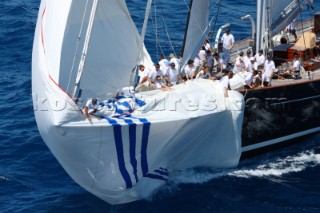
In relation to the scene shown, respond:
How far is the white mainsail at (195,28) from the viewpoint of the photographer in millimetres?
31609

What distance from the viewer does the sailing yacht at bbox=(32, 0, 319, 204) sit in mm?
26547

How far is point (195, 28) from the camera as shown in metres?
31.9

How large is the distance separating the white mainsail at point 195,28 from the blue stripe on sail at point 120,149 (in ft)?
19.6

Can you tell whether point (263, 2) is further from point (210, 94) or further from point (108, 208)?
point (108, 208)

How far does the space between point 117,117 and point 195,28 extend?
6536mm

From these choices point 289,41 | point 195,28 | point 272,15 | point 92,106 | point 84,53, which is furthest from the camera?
point 289,41

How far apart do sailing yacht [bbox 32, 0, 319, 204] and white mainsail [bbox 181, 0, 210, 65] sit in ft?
0.15

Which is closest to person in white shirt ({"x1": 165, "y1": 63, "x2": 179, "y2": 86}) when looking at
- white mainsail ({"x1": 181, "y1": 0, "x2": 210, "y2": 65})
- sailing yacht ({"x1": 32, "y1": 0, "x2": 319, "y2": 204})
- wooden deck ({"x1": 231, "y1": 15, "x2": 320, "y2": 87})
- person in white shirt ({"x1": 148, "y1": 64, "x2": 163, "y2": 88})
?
person in white shirt ({"x1": 148, "y1": 64, "x2": 163, "y2": 88})

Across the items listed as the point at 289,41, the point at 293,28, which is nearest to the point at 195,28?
the point at 289,41

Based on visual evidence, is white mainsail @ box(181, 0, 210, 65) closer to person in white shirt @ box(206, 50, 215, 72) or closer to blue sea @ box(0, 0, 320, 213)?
person in white shirt @ box(206, 50, 215, 72)

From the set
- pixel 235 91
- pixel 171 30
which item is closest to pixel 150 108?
pixel 235 91

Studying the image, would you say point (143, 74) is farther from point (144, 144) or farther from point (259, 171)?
point (259, 171)

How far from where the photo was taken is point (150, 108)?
1115 inches

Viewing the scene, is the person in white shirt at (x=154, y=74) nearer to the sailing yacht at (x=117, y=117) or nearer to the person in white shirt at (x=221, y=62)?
the sailing yacht at (x=117, y=117)
